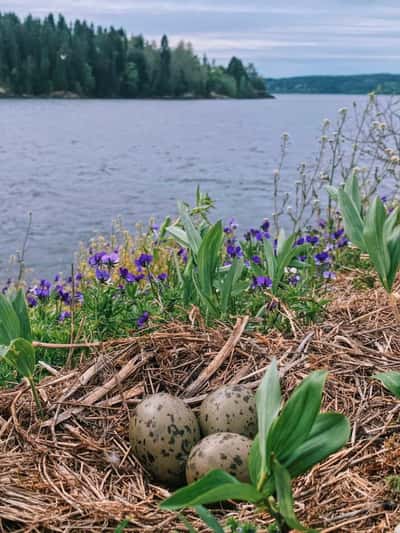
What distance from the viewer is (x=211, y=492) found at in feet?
4.44

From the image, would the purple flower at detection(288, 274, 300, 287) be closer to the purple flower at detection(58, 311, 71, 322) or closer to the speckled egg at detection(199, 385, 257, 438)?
the purple flower at detection(58, 311, 71, 322)

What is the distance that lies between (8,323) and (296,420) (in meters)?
1.21

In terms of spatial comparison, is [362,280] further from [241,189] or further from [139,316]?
[241,189]

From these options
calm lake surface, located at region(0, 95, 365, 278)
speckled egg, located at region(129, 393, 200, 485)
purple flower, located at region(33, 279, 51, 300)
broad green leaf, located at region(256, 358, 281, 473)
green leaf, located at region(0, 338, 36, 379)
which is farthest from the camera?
calm lake surface, located at region(0, 95, 365, 278)

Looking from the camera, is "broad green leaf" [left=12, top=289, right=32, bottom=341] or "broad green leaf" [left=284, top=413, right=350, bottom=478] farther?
"broad green leaf" [left=12, top=289, right=32, bottom=341]

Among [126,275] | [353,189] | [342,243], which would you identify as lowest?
[342,243]

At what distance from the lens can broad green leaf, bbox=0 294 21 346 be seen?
93.7 inches

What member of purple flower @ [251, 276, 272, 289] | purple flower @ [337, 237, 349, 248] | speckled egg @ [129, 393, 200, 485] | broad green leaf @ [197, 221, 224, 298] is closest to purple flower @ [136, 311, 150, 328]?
broad green leaf @ [197, 221, 224, 298]

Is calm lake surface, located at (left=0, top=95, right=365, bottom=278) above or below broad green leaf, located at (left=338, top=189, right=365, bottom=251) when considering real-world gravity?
below

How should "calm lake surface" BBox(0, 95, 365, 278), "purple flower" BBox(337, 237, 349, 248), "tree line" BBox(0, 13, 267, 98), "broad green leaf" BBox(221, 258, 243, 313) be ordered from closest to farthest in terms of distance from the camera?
1. "broad green leaf" BBox(221, 258, 243, 313)
2. "purple flower" BBox(337, 237, 349, 248)
3. "calm lake surface" BBox(0, 95, 365, 278)
4. "tree line" BBox(0, 13, 267, 98)

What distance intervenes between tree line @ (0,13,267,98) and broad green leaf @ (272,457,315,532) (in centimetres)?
7951

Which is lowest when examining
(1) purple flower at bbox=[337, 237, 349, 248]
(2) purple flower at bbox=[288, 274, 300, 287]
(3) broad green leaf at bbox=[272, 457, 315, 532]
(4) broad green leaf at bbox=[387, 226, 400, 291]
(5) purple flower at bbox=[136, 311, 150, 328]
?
(1) purple flower at bbox=[337, 237, 349, 248]

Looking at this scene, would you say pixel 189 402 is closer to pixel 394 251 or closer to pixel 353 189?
pixel 394 251

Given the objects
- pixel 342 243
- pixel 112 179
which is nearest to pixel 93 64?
pixel 112 179
